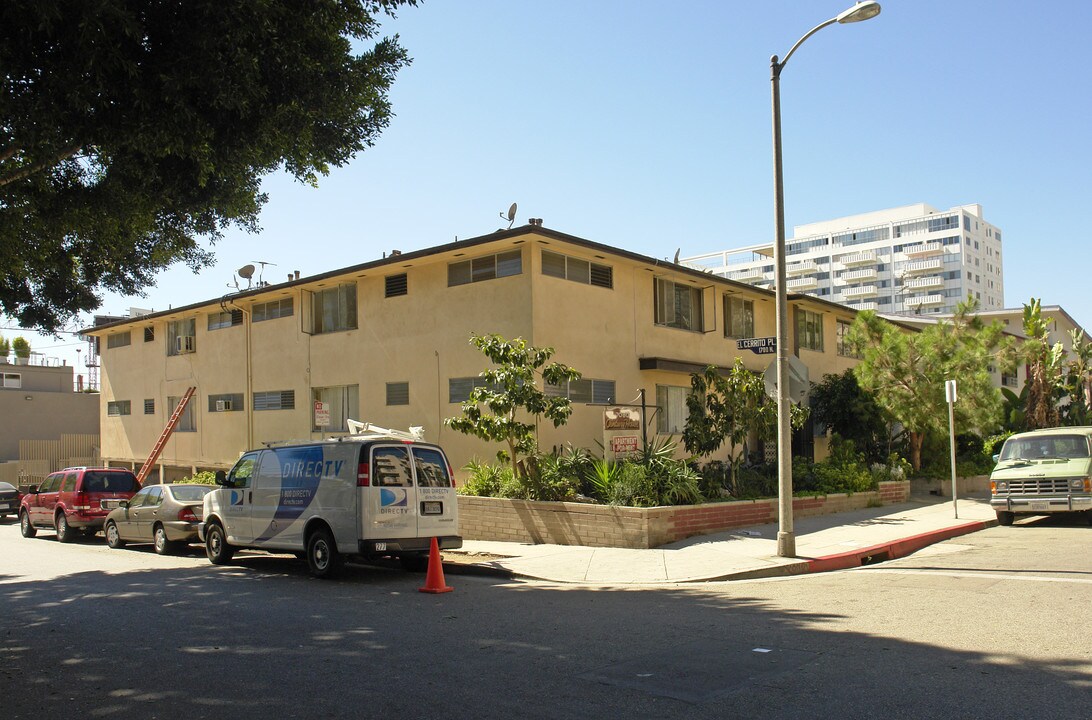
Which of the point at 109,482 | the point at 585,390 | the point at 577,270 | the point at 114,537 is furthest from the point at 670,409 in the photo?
the point at 109,482

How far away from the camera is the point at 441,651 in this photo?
766cm

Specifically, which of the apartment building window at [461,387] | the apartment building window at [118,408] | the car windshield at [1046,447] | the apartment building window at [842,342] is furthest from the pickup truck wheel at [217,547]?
the apartment building window at [842,342]

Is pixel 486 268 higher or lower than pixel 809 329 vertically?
higher

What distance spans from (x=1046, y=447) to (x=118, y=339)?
3061 centimetres

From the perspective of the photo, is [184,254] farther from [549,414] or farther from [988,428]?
[988,428]

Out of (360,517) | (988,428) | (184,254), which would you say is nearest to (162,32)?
(184,254)

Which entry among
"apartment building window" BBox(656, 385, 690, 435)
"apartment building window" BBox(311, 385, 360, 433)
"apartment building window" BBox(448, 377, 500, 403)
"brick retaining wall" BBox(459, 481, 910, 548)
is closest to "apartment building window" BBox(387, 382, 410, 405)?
"apartment building window" BBox(311, 385, 360, 433)

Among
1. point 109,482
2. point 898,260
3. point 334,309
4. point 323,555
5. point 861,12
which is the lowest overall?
point 323,555

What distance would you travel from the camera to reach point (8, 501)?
90.2ft

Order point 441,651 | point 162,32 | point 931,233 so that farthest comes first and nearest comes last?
1. point 931,233
2. point 162,32
3. point 441,651

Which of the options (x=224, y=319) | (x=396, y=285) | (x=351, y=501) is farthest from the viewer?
(x=224, y=319)

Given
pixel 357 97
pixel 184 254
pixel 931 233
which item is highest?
pixel 931 233

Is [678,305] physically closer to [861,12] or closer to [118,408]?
[861,12]

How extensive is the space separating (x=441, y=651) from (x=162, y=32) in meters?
6.47
